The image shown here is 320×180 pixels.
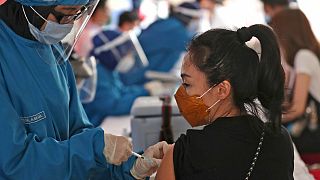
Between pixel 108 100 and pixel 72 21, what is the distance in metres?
2.13

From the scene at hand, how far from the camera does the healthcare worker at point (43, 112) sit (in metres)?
1.24

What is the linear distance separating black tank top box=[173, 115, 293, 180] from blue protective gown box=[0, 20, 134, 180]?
0.22 m

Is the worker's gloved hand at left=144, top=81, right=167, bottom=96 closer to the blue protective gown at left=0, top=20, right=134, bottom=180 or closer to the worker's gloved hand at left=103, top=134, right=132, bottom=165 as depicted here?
the blue protective gown at left=0, top=20, right=134, bottom=180

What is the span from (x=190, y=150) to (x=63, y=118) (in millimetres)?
408

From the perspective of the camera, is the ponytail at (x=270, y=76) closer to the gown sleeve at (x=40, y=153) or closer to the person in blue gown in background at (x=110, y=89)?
the gown sleeve at (x=40, y=153)

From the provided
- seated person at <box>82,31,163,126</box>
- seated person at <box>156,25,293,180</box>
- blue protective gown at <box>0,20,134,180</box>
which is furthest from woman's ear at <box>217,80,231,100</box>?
seated person at <box>82,31,163,126</box>

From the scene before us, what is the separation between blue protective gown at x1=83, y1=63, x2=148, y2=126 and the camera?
11.3 ft

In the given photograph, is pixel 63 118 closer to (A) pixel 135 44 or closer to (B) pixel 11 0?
(B) pixel 11 0

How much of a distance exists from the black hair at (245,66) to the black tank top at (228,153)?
6 cm

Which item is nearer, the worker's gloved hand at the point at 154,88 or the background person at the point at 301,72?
the background person at the point at 301,72

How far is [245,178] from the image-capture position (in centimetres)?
119

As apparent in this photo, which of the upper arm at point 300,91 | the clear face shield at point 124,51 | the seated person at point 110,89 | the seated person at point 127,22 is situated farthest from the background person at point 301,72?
the seated person at point 127,22

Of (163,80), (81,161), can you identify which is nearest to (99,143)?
(81,161)

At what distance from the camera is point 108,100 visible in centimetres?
350
